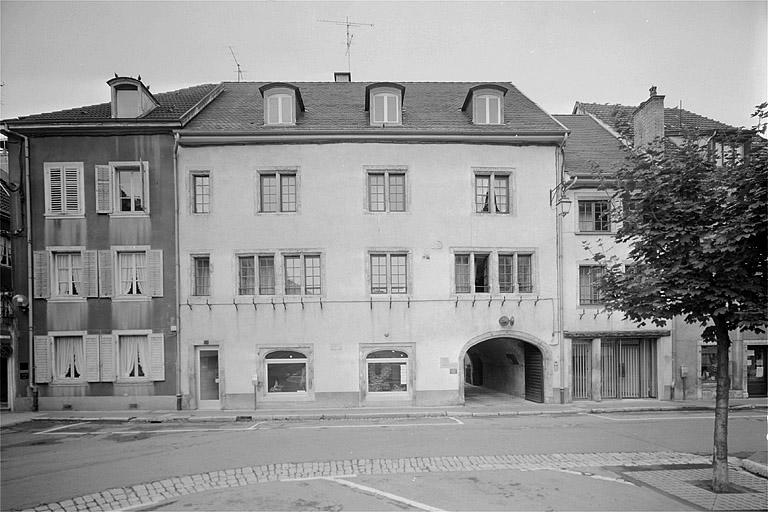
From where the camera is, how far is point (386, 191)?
19.3 meters

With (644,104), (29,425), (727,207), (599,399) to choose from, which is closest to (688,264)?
(727,207)

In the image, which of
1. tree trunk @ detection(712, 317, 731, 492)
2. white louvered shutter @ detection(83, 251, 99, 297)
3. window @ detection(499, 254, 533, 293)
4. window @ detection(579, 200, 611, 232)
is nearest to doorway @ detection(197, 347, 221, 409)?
white louvered shutter @ detection(83, 251, 99, 297)

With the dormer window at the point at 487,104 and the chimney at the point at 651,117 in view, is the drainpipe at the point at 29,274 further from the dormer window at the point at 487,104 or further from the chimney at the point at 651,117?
the chimney at the point at 651,117

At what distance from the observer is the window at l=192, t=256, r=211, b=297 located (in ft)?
62.6

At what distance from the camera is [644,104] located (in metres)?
20.0

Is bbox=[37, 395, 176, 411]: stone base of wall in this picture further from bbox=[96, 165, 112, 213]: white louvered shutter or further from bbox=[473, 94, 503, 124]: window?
bbox=[473, 94, 503, 124]: window

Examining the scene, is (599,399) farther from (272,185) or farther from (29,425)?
(29,425)

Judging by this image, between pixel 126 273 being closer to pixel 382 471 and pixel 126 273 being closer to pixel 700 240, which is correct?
pixel 382 471

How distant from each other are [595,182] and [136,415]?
1837 cm

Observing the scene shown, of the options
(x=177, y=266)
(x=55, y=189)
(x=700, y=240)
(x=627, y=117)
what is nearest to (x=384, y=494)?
(x=700, y=240)

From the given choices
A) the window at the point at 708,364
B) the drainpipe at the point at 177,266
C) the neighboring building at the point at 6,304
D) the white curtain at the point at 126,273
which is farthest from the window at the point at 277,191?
the window at the point at 708,364

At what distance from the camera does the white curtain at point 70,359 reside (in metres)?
18.7

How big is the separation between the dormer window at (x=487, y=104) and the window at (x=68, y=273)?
630 inches

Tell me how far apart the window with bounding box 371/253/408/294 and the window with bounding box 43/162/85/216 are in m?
11.0
